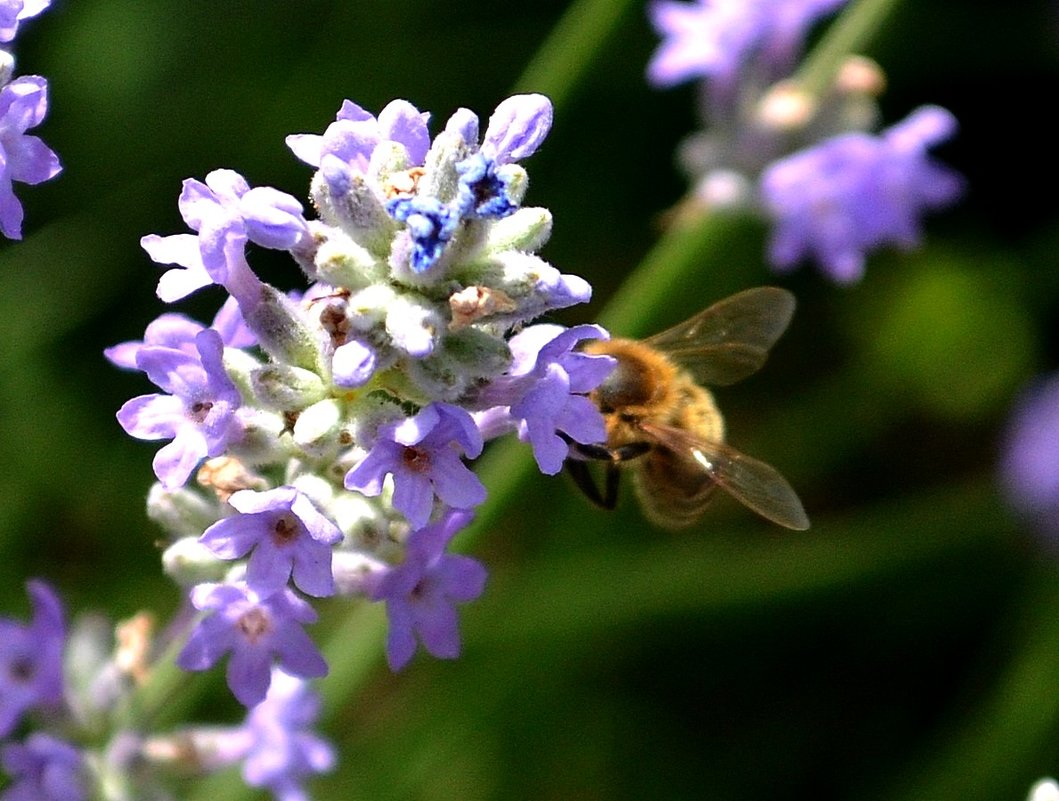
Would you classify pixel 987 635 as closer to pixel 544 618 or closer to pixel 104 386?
pixel 544 618

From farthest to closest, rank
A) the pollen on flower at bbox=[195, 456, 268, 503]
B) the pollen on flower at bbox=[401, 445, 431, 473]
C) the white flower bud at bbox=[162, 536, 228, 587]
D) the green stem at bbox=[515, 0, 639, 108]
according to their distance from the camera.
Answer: the green stem at bbox=[515, 0, 639, 108] < the white flower bud at bbox=[162, 536, 228, 587] < the pollen on flower at bbox=[195, 456, 268, 503] < the pollen on flower at bbox=[401, 445, 431, 473]

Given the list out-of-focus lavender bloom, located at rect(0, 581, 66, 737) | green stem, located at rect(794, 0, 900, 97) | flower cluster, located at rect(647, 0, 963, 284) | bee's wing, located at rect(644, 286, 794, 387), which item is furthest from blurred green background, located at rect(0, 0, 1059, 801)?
out-of-focus lavender bloom, located at rect(0, 581, 66, 737)

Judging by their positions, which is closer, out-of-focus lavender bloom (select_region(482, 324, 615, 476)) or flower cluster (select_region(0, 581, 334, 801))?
out-of-focus lavender bloom (select_region(482, 324, 615, 476))

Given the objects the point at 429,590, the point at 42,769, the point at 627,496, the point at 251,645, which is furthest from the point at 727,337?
the point at 627,496

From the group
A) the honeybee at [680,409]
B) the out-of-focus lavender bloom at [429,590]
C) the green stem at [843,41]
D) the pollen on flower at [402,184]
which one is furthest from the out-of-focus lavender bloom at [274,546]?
the green stem at [843,41]

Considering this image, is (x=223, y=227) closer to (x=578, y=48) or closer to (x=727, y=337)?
(x=727, y=337)

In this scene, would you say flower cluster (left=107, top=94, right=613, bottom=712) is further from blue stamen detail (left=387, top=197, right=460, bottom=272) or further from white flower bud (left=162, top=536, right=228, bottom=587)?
white flower bud (left=162, top=536, right=228, bottom=587)
